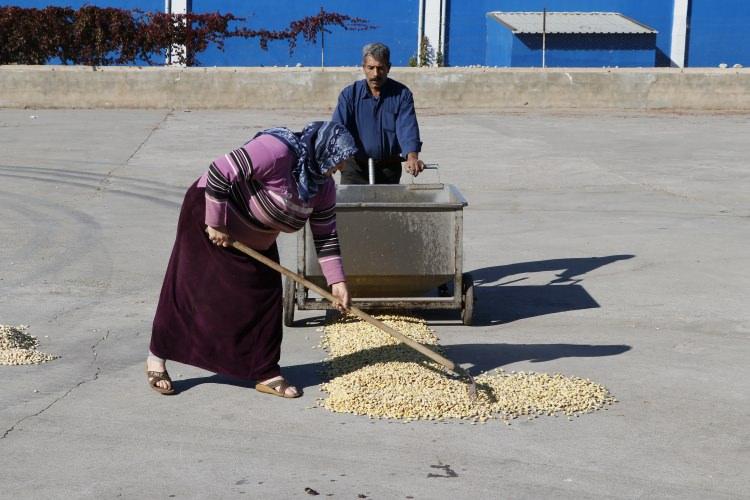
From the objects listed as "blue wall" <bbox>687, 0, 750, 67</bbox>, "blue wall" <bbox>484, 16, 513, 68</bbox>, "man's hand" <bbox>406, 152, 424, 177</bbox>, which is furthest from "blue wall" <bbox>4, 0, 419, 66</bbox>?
"man's hand" <bbox>406, 152, 424, 177</bbox>

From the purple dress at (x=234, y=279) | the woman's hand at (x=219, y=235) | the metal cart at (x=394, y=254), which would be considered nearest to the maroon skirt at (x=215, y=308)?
the purple dress at (x=234, y=279)

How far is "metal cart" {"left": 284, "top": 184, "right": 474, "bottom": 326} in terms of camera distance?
7.50 metres

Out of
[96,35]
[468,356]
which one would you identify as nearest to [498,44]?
[96,35]

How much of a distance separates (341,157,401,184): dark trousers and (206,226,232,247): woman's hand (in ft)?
8.40

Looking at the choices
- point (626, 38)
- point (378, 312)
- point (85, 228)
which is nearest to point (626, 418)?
point (378, 312)

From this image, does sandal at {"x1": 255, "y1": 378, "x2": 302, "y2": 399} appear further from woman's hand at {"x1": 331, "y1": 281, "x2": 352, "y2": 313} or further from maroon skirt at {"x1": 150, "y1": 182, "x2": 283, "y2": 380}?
woman's hand at {"x1": 331, "y1": 281, "x2": 352, "y2": 313}

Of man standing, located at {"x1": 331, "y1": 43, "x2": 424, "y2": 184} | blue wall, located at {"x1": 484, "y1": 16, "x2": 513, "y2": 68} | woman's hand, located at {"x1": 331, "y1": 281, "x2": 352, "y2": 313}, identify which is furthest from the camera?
blue wall, located at {"x1": 484, "y1": 16, "x2": 513, "y2": 68}

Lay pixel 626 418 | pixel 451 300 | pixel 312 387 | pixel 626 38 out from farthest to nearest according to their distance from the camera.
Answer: pixel 626 38
pixel 451 300
pixel 312 387
pixel 626 418

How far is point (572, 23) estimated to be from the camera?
28.1m

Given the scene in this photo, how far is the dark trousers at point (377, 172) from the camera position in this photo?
332 inches

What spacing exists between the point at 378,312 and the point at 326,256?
1.95 m

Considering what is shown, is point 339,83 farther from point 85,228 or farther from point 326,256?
point 326,256

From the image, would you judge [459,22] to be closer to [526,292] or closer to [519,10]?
[519,10]

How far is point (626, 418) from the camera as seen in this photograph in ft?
19.6
